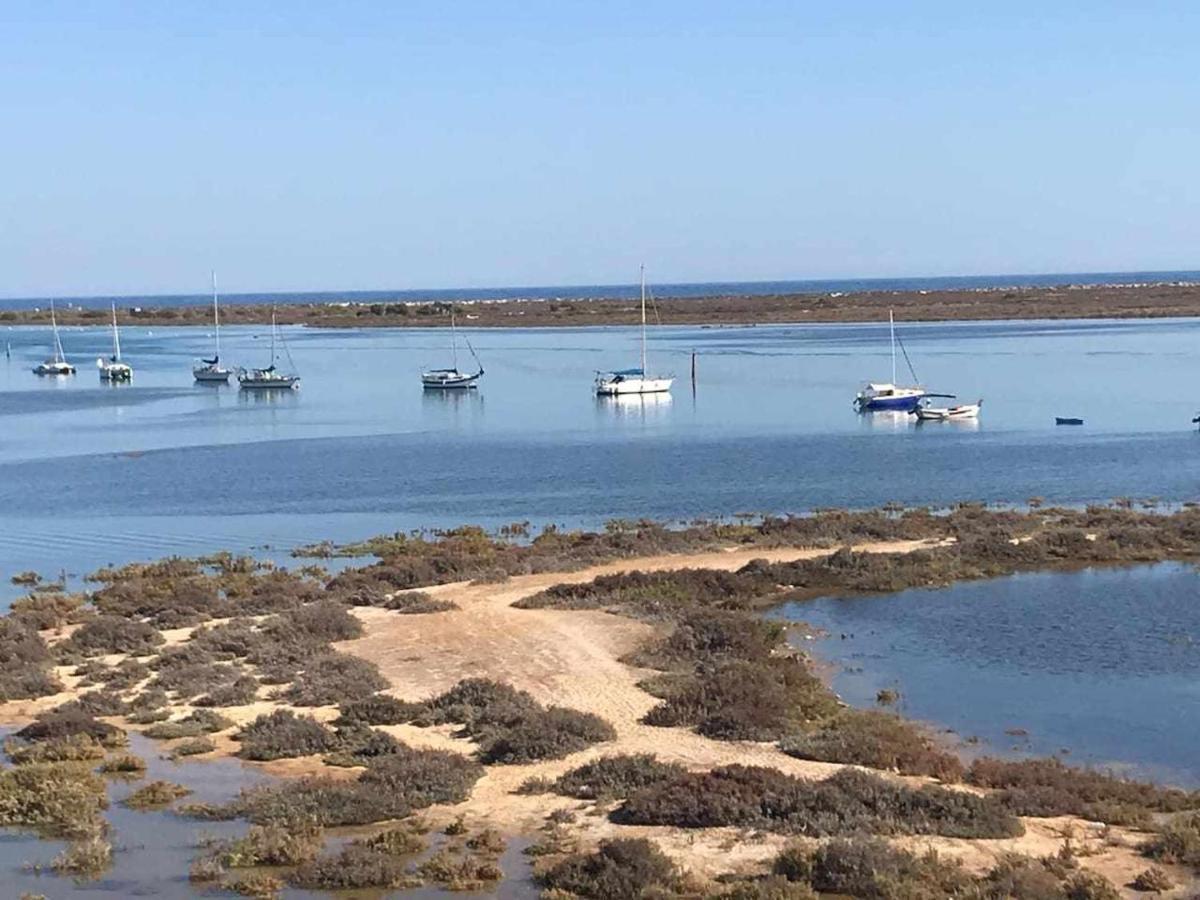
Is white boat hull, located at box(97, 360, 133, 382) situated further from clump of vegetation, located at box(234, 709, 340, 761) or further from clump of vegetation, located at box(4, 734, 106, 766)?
clump of vegetation, located at box(234, 709, 340, 761)

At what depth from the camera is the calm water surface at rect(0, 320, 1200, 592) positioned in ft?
159

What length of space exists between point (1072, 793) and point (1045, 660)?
9046 mm

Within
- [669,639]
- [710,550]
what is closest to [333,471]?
[710,550]

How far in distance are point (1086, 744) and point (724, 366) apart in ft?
310

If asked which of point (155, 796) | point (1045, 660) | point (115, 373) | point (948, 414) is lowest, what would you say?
point (948, 414)

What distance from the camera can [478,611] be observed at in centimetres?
3150

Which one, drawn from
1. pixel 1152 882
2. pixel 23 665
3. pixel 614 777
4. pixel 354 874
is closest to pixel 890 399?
pixel 23 665

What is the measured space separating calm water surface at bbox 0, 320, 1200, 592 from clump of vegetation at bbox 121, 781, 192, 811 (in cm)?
2130

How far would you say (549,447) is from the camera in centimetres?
6700

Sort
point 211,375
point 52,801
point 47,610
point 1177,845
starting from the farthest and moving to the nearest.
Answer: point 211,375 → point 47,610 → point 52,801 → point 1177,845

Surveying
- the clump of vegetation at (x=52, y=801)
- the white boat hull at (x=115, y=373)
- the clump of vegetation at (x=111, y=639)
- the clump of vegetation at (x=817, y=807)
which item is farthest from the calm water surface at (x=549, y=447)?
the clump of vegetation at (x=817, y=807)

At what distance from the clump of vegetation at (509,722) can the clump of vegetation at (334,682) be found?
5.01 feet

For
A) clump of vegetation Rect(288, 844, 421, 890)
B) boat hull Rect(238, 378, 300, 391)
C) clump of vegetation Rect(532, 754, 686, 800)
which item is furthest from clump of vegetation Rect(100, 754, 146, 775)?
boat hull Rect(238, 378, 300, 391)

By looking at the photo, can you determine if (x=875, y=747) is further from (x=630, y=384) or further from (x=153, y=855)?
(x=630, y=384)
